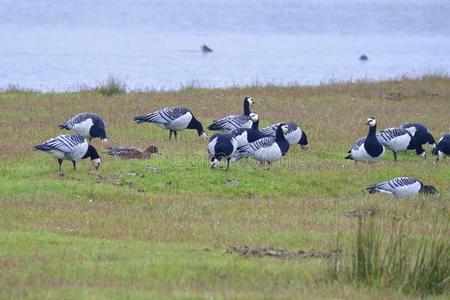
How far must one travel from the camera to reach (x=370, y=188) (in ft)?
65.0

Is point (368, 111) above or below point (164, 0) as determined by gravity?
below

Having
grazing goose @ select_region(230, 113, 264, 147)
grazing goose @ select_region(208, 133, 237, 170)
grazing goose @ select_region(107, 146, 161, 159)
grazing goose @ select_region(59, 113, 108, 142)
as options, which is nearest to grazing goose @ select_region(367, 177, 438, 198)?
grazing goose @ select_region(208, 133, 237, 170)

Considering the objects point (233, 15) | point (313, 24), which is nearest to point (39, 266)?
point (313, 24)

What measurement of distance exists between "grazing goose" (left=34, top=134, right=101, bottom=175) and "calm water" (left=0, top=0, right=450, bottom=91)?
18.8m

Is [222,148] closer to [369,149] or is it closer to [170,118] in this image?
[369,149]

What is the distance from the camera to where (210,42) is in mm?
72000

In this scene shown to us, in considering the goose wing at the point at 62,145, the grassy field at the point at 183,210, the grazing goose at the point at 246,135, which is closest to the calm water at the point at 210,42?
the grassy field at the point at 183,210

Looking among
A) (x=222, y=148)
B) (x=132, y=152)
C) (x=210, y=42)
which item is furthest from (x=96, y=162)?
(x=210, y=42)

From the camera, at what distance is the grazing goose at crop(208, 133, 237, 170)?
20.7 meters

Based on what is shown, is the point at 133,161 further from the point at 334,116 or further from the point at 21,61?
the point at 21,61

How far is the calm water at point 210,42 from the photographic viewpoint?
49.7m

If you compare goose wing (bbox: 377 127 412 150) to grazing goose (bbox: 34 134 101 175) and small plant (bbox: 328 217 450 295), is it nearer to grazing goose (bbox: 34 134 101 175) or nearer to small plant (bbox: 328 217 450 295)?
grazing goose (bbox: 34 134 101 175)

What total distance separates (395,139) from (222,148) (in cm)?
510

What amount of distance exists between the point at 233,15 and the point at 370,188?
83.6 m
